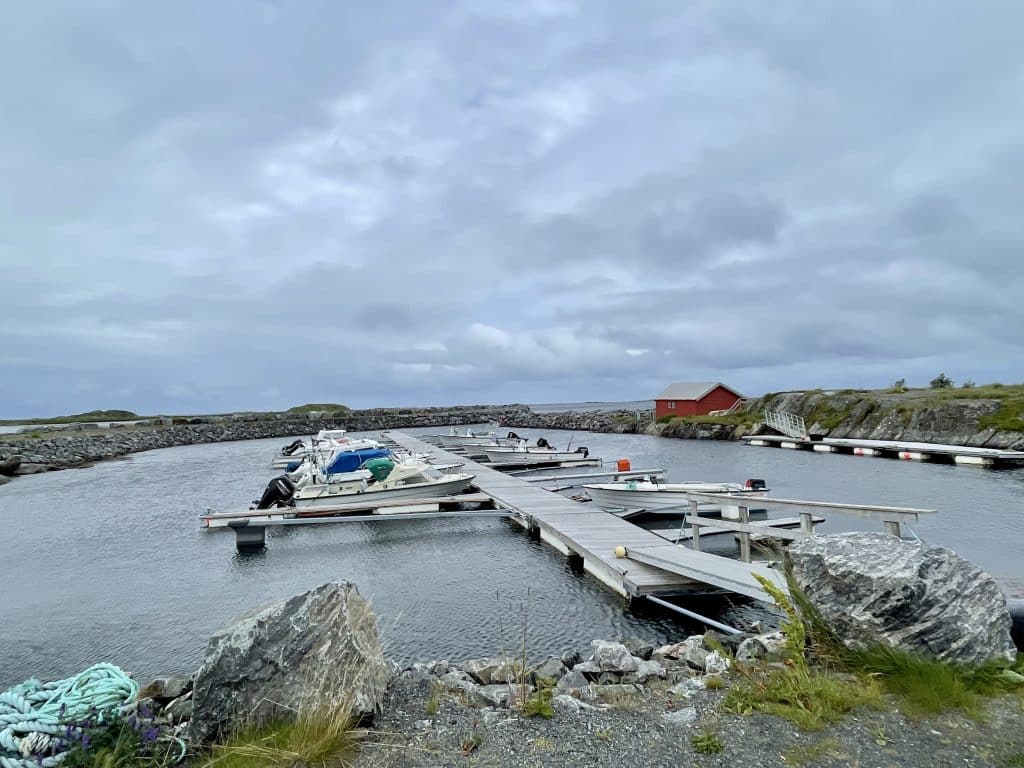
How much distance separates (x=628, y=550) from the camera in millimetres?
13211

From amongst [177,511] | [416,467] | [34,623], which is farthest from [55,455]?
[34,623]

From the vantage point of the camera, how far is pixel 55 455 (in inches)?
1955

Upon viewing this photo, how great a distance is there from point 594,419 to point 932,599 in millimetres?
75848

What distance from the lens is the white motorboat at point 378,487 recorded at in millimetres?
22406

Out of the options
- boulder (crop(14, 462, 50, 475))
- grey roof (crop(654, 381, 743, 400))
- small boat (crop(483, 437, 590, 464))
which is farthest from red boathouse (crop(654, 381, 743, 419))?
boulder (crop(14, 462, 50, 475))

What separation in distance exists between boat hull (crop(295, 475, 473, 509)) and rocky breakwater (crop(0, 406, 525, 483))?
2699cm

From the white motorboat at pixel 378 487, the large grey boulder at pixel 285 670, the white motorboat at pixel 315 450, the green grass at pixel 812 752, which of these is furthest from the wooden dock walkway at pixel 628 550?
the white motorboat at pixel 315 450

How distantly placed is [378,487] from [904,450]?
3064 cm

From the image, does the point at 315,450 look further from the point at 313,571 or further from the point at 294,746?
the point at 294,746

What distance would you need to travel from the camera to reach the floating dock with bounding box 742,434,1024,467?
104 ft

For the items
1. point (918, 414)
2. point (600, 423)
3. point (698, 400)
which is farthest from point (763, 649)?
point (600, 423)

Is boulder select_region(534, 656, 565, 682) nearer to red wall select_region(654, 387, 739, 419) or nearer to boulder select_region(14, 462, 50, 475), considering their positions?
boulder select_region(14, 462, 50, 475)

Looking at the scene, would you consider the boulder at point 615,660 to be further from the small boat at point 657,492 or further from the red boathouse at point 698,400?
the red boathouse at point 698,400

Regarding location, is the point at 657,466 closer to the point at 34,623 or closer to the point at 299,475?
the point at 299,475
